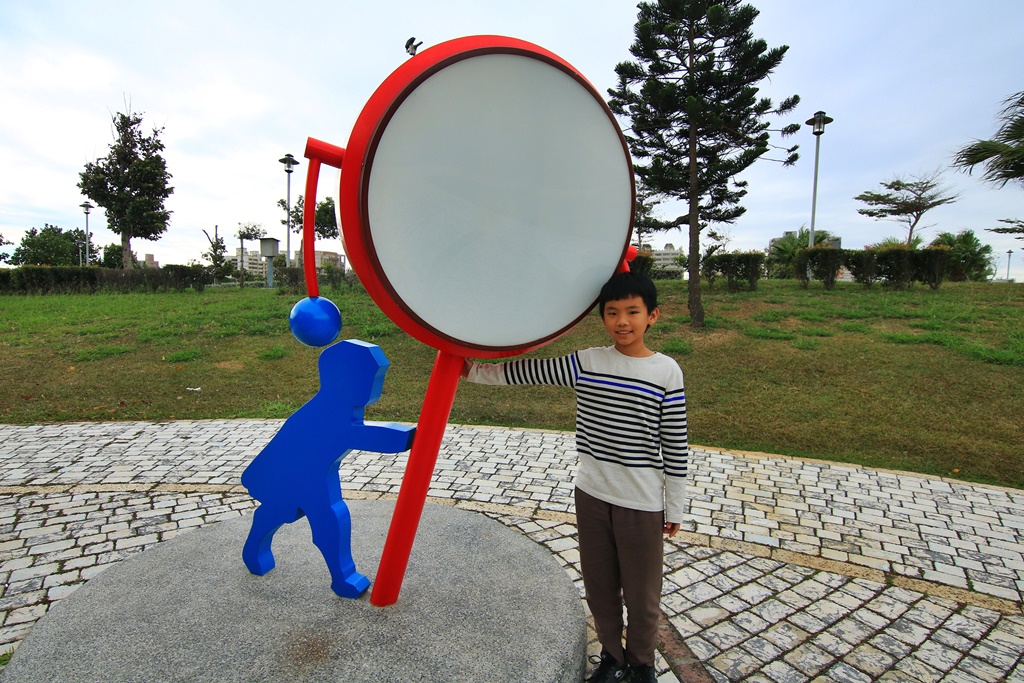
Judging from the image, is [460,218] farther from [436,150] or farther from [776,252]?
[776,252]

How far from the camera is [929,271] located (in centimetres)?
1459

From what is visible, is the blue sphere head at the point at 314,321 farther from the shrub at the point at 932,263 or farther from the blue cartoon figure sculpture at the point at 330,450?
the shrub at the point at 932,263

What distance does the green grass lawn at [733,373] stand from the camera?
6289 millimetres

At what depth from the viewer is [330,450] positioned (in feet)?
8.13

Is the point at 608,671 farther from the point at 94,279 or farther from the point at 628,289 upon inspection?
the point at 94,279

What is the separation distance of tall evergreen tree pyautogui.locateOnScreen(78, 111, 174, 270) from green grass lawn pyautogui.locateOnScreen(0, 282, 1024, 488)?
36.4 feet

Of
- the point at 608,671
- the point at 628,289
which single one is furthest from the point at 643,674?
the point at 628,289

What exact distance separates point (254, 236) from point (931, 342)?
41320 mm

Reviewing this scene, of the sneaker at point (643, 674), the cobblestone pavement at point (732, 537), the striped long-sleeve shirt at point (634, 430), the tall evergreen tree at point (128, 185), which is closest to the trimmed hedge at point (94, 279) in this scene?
the tall evergreen tree at point (128, 185)

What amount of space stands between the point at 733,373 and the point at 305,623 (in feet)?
25.6

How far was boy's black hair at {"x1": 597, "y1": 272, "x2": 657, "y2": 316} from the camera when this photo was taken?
1988mm

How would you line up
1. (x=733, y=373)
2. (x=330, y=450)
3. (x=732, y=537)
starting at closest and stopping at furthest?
(x=330, y=450)
(x=732, y=537)
(x=733, y=373)

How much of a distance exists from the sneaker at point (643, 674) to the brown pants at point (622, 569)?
0.07ft

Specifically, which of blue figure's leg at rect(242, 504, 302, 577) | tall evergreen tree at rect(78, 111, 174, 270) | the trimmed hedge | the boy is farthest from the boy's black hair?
tall evergreen tree at rect(78, 111, 174, 270)
